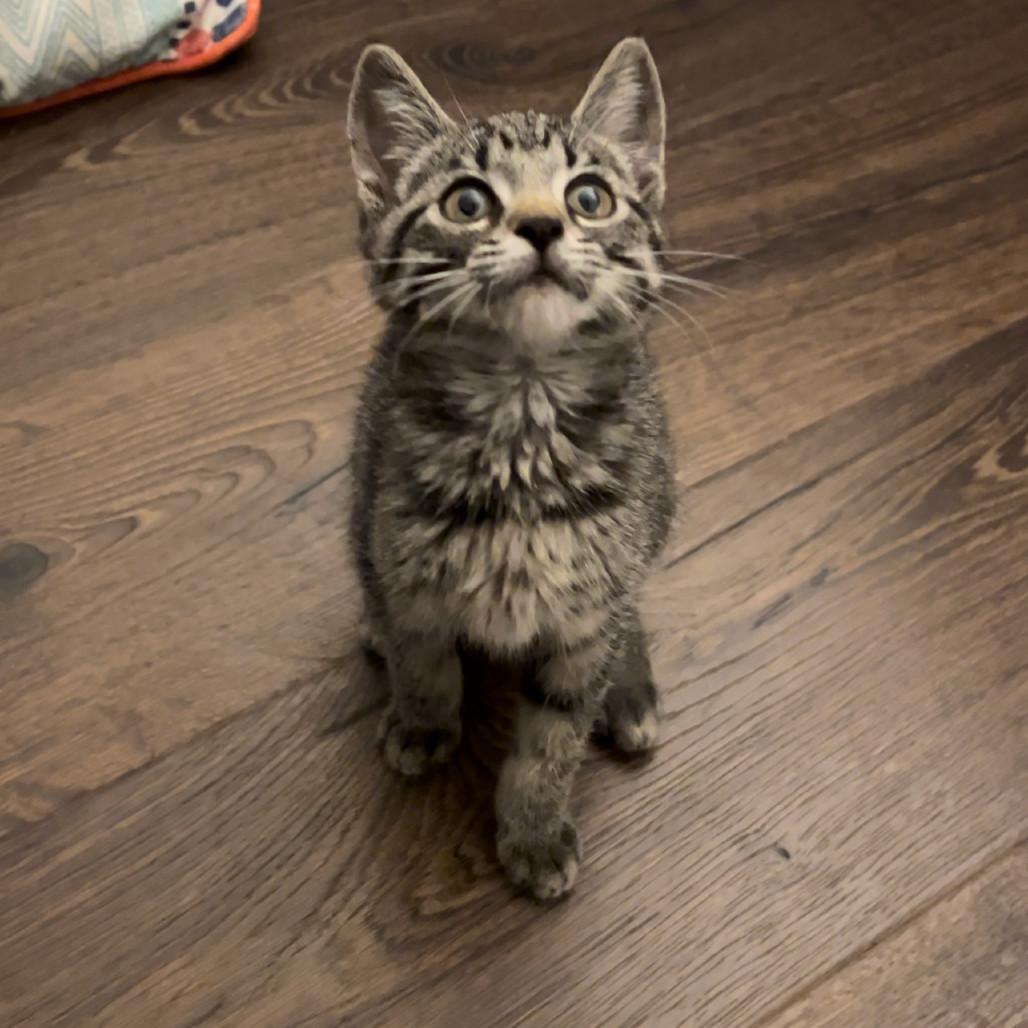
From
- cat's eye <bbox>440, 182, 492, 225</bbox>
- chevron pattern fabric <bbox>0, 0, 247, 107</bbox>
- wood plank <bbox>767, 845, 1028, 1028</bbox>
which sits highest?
cat's eye <bbox>440, 182, 492, 225</bbox>

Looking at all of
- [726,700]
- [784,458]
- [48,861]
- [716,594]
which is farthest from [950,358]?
[48,861]

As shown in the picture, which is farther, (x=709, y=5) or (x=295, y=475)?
(x=709, y=5)

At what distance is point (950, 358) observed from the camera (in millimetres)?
1456

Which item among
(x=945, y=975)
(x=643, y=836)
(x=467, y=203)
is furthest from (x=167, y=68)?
(x=945, y=975)

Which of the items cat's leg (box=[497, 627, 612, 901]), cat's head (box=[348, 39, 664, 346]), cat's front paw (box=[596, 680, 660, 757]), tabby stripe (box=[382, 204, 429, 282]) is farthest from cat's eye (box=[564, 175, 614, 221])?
cat's front paw (box=[596, 680, 660, 757])

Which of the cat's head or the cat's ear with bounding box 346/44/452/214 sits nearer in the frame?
the cat's head

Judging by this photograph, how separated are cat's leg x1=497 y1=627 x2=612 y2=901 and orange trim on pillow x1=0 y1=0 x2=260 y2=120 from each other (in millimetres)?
1198

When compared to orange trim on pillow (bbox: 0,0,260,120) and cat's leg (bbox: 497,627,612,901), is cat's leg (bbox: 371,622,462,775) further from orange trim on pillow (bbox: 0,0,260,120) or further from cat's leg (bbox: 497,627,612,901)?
orange trim on pillow (bbox: 0,0,260,120)

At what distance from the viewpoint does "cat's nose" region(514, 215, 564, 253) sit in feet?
2.42

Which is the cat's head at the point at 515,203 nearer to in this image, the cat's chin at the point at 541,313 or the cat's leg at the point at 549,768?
→ the cat's chin at the point at 541,313

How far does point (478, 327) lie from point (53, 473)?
2.39 ft

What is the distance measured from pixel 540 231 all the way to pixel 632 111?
26 cm

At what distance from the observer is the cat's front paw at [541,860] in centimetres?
101

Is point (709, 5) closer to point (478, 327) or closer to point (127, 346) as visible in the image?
point (127, 346)
